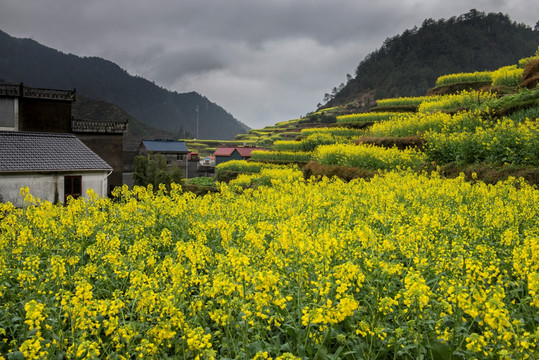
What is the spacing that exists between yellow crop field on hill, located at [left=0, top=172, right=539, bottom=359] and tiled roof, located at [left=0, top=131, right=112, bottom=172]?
15.0 metres

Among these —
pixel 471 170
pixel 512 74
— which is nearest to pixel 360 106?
pixel 512 74

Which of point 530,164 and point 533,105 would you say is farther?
point 533,105

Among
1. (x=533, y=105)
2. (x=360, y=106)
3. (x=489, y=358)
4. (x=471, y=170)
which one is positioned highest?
(x=360, y=106)

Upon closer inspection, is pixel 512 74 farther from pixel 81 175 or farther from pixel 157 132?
pixel 157 132

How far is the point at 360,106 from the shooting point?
8900 cm

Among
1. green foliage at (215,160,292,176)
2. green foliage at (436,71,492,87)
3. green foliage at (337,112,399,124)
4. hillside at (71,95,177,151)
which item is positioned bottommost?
green foliage at (215,160,292,176)

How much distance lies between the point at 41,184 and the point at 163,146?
1403 inches

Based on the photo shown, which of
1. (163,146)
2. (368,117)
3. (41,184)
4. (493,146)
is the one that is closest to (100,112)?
(163,146)

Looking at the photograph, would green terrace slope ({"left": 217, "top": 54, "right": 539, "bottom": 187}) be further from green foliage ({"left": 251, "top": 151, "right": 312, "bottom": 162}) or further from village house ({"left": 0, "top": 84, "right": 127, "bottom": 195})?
village house ({"left": 0, "top": 84, "right": 127, "bottom": 195})

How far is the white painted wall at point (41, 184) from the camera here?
→ 61.2 ft

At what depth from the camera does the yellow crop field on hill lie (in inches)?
110

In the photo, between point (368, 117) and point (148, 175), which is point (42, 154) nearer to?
point (148, 175)

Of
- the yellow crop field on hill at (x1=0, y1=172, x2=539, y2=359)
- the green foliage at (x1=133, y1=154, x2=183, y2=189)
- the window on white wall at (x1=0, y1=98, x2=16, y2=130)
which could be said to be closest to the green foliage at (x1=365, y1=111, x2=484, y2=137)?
the yellow crop field on hill at (x1=0, y1=172, x2=539, y2=359)

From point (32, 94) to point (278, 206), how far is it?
1162 inches
